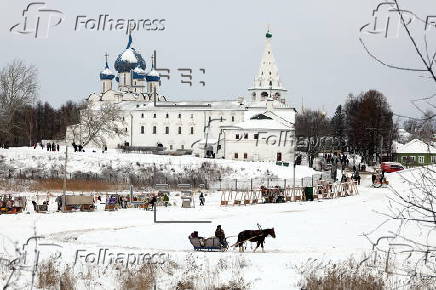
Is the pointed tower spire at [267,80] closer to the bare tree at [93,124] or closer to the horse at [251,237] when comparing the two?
the bare tree at [93,124]

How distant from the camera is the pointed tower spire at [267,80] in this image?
95.0m

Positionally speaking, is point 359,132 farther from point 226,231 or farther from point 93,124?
point 226,231

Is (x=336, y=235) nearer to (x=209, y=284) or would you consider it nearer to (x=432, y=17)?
(x=209, y=284)

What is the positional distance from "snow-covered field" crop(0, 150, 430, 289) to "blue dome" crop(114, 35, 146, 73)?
201ft

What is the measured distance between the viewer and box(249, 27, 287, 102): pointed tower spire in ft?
312

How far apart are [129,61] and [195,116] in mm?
14614

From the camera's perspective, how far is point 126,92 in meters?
99.1

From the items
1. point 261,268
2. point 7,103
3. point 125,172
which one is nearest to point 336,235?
point 261,268

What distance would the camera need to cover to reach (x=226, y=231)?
25.1 metres

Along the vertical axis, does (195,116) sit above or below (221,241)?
above

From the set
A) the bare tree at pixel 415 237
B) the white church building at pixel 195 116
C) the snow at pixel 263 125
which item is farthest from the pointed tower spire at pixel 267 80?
the bare tree at pixel 415 237

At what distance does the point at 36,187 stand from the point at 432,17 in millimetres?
43198

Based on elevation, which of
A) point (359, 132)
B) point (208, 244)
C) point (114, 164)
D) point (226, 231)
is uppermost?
point (359, 132)

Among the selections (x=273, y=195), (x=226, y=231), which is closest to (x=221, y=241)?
(x=226, y=231)
